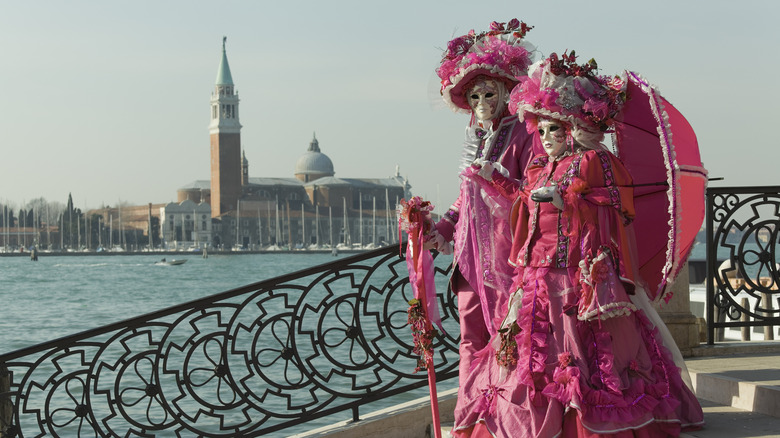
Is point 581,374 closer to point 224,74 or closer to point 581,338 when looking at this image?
point 581,338

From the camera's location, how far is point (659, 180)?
11.0 ft

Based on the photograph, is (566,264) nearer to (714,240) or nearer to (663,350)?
(663,350)

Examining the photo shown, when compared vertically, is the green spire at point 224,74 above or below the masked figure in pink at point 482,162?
above

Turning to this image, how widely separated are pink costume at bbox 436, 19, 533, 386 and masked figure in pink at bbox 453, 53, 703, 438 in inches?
5.2

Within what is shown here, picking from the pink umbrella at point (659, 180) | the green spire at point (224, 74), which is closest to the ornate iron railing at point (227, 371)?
the pink umbrella at point (659, 180)

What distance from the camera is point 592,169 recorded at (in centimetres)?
311

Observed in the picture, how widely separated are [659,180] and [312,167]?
116353mm

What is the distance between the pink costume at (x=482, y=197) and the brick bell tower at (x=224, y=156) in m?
101

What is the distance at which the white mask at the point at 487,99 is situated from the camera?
11.7 ft

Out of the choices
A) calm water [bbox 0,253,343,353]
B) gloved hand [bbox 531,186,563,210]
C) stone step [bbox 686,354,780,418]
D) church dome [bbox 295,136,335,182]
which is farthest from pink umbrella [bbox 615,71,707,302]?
church dome [bbox 295,136,335,182]

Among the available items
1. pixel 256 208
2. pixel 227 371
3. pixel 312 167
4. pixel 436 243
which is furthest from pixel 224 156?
pixel 436 243

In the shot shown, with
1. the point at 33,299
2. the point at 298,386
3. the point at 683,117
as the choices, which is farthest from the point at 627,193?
the point at 33,299

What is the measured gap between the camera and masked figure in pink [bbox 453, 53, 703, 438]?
117 inches

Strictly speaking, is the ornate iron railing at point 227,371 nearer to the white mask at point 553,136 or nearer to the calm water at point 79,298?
the white mask at point 553,136
